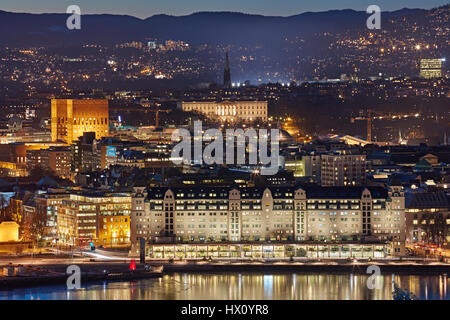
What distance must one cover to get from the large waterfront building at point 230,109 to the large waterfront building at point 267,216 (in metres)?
27.6

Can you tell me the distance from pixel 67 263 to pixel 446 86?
41747 millimetres

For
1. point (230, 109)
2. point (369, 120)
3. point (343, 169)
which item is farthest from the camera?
point (230, 109)

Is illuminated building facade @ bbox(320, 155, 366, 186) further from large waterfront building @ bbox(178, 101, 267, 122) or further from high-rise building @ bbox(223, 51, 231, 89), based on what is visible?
high-rise building @ bbox(223, 51, 231, 89)

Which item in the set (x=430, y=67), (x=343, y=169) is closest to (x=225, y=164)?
(x=343, y=169)

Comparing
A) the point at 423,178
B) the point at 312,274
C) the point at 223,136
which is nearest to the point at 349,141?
the point at 223,136

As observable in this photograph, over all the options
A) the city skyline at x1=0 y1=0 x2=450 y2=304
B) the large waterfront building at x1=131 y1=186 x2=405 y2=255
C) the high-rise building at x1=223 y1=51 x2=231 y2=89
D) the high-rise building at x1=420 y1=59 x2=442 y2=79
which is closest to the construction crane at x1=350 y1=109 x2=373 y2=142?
the city skyline at x1=0 y1=0 x2=450 y2=304

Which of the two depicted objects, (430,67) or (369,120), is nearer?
(369,120)

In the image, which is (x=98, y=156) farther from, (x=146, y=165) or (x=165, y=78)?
(x=165, y=78)

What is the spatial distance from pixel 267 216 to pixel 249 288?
4.39 meters

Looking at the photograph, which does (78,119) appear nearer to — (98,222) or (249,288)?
(98,222)

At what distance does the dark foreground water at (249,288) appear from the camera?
2234 cm

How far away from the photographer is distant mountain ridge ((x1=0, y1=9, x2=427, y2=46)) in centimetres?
7706

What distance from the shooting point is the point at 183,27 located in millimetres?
83625

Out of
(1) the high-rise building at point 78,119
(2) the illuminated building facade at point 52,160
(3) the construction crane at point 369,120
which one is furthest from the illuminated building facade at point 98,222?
(3) the construction crane at point 369,120
